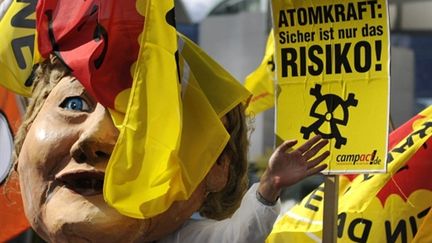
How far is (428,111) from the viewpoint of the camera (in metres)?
3.35

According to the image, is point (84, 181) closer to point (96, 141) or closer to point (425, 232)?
point (96, 141)

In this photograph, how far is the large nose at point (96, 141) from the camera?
2.59 meters

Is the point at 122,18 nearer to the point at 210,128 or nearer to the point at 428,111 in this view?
the point at 210,128

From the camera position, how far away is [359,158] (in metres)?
2.75

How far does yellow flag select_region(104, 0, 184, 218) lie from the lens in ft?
7.91

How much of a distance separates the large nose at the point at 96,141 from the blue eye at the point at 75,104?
9 centimetres

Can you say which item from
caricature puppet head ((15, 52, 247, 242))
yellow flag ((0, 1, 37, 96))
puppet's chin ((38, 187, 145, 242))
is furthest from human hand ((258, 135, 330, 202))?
yellow flag ((0, 1, 37, 96))

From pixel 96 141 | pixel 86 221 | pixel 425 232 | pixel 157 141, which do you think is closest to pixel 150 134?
pixel 157 141

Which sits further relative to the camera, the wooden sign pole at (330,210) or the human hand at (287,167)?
the wooden sign pole at (330,210)

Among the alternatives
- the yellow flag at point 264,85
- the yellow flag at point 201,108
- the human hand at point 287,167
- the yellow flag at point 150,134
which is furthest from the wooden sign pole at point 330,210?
the yellow flag at point 264,85

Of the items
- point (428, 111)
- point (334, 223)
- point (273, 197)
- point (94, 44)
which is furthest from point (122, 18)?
point (428, 111)

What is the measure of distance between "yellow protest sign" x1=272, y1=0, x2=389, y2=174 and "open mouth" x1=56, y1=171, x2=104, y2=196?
626 millimetres

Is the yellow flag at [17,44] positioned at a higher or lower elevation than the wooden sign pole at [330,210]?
higher

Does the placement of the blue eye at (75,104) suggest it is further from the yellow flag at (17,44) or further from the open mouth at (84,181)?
the yellow flag at (17,44)
